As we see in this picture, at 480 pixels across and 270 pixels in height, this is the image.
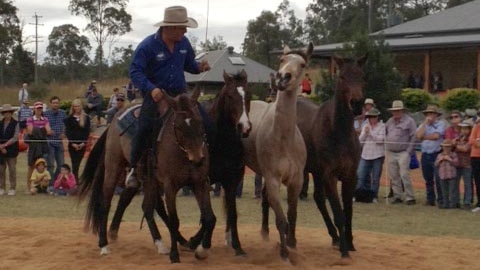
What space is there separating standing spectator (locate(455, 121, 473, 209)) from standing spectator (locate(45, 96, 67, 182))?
9.46 meters

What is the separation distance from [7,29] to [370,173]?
44.1 meters

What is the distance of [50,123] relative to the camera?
19.2 metres

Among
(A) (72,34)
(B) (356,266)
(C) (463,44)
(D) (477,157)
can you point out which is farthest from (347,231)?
(A) (72,34)

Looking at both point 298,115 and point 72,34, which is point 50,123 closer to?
point 298,115

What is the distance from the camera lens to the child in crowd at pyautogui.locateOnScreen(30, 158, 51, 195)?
18.5 m

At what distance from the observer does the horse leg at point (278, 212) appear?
8.84 m

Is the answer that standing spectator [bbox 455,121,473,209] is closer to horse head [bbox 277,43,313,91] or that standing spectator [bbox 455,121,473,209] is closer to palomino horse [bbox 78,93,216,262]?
horse head [bbox 277,43,313,91]

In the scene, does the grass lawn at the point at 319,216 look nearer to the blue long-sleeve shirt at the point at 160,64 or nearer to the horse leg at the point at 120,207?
the horse leg at the point at 120,207

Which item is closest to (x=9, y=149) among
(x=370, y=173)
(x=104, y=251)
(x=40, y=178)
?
(x=40, y=178)

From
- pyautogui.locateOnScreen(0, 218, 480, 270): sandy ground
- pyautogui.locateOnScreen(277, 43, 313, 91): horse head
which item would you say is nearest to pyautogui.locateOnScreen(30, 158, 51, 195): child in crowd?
pyautogui.locateOnScreen(0, 218, 480, 270): sandy ground

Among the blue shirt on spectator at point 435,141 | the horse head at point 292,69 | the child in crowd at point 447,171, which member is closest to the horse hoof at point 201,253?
the horse head at point 292,69

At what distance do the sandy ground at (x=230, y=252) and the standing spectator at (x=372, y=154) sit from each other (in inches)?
202

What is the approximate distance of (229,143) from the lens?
375 inches

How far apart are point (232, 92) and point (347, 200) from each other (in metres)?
2.28
